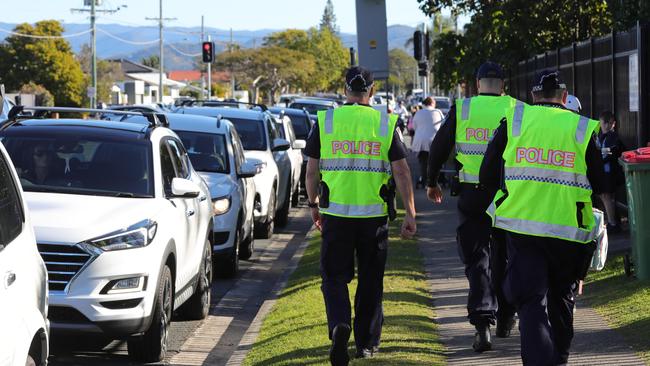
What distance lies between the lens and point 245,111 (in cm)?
1912

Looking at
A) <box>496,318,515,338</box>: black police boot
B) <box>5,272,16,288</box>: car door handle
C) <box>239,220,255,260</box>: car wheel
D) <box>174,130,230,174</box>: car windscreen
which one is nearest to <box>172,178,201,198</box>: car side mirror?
<box>496,318,515,338</box>: black police boot

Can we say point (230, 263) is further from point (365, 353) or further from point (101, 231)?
point (365, 353)

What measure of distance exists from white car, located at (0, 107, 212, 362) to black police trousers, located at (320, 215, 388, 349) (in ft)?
4.15

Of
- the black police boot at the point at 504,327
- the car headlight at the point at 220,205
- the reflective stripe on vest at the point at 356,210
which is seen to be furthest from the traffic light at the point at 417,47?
the reflective stripe on vest at the point at 356,210

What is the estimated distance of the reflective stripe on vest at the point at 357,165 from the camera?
8.39 m

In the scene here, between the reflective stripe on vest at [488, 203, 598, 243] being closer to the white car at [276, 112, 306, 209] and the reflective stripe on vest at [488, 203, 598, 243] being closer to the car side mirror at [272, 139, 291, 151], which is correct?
the car side mirror at [272, 139, 291, 151]

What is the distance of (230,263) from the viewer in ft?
A: 46.0

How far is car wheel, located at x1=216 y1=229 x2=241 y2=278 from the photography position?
13.9 metres

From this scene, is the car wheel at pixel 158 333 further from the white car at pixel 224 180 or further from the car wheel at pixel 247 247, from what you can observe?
the car wheel at pixel 247 247

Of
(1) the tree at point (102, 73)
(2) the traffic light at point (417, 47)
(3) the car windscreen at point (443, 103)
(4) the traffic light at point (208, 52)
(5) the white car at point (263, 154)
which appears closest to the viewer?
(5) the white car at point (263, 154)

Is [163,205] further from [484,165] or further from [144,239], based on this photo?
[484,165]

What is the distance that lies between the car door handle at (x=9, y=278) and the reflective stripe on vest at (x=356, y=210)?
315cm

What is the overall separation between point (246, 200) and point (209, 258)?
367 centimetres

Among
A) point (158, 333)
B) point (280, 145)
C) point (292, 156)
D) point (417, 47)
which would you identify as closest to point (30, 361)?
point (158, 333)
